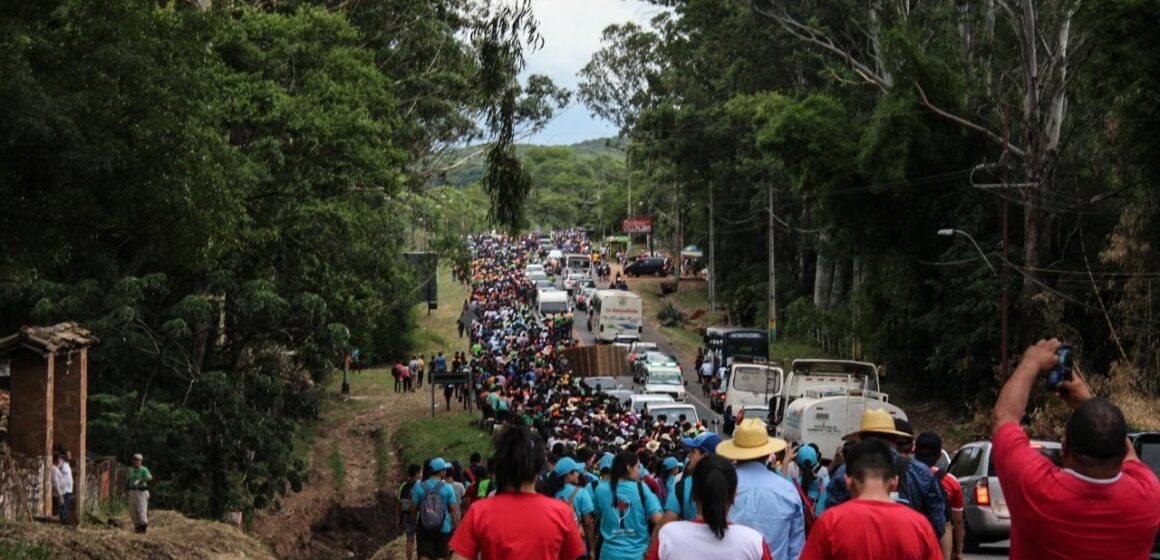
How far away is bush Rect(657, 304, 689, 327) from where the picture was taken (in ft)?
252

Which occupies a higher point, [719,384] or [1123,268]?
[1123,268]

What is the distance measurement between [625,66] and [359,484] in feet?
135

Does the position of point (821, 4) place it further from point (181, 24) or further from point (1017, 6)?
point (181, 24)

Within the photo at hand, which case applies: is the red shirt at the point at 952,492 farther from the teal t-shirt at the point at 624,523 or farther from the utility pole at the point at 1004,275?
the utility pole at the point at 1004,275

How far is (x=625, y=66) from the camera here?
74312 millimetres

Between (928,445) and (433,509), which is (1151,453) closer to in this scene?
(928,445)

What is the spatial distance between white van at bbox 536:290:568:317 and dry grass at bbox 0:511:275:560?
52.5m

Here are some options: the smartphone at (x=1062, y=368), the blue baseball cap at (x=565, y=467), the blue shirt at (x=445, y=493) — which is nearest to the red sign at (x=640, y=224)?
the blue shirt at (x=445, y=493)

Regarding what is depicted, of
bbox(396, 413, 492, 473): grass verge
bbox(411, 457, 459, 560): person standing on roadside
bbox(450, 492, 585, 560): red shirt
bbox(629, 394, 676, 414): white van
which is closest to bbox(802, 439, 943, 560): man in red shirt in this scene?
bbox(450, 492, 585, 560): red shirt

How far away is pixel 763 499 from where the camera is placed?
316 inches

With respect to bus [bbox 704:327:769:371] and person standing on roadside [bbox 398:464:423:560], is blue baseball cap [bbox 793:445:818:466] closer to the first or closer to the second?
person standing on roadside [bbox 398:464:423:560]

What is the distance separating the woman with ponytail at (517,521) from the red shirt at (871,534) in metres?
1.22

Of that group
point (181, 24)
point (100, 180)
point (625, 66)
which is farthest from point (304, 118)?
point (625, 66)

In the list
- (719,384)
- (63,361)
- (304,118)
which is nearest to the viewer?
(63,361)
